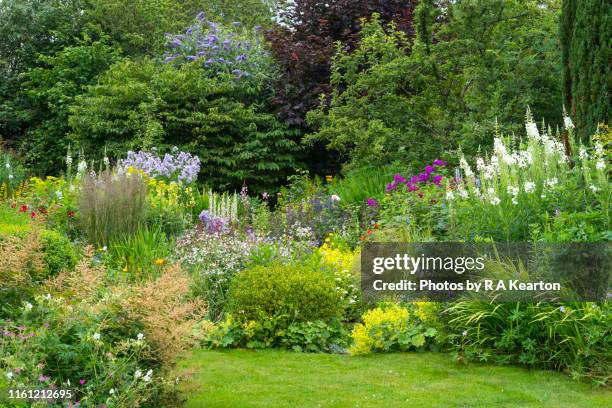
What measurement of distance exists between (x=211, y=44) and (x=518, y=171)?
970 cm

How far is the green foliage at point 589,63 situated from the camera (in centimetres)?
857

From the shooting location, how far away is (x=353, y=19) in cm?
1399

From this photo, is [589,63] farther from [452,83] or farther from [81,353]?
[81,353]

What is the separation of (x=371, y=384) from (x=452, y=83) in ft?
23.0

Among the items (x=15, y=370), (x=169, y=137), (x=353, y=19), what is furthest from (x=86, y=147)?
(x=15, y=370)

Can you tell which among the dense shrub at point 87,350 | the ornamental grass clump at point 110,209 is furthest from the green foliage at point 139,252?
the dense shrub at point 87,350

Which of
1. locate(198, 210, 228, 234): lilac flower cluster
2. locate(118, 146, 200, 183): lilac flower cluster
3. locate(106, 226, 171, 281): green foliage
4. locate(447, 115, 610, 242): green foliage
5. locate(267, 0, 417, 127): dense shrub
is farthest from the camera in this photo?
locate(267, 0, 417, 127): dense shrub

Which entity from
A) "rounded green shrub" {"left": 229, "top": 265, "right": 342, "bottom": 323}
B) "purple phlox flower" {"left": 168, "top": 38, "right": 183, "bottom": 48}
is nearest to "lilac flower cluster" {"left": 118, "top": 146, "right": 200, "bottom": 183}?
"purple phlox flower" {"left": 168, "top": 38, "right": 183, "bottom": 48}

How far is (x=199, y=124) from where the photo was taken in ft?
46.3

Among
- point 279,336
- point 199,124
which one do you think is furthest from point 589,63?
point 199,124

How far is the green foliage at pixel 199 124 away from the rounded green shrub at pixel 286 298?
725cm

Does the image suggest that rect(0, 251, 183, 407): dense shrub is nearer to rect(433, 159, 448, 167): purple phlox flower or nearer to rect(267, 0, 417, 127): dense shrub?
rect(433, 159, 448, 167): purple phlox flower

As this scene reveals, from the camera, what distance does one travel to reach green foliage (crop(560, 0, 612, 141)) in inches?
337

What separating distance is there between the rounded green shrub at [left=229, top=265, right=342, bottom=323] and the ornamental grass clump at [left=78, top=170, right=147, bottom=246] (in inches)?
92.1
